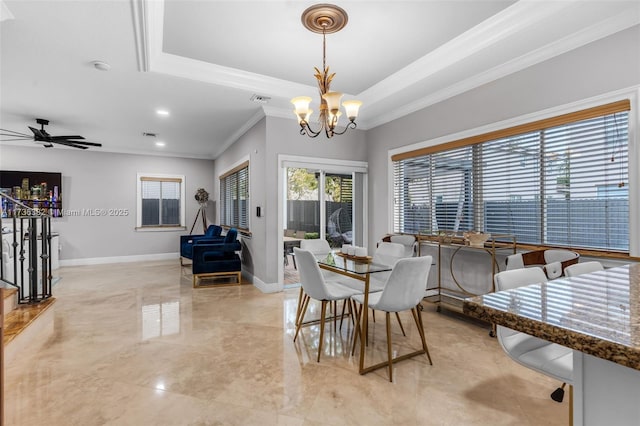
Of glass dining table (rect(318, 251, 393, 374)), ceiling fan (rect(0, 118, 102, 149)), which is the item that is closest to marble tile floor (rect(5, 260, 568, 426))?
glass dining table (rect(318, 251, 393, 374))

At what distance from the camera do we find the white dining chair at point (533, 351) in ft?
4.22

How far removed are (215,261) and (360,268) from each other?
337 centimetres

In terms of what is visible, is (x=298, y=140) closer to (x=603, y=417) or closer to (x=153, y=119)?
(x=153, y=119)

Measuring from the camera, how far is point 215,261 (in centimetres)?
526

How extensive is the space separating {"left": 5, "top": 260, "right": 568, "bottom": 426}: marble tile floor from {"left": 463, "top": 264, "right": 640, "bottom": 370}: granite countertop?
136cm

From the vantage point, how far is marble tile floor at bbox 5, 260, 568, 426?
1.91m

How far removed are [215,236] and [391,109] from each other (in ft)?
14.0

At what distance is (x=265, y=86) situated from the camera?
13.3 feet

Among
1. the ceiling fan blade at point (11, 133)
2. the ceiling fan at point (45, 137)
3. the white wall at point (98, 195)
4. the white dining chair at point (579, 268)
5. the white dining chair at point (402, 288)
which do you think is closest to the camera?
the white dining chair at point (579, 268)

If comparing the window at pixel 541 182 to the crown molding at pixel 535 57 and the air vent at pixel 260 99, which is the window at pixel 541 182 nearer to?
the crown molding at pixel 535 57

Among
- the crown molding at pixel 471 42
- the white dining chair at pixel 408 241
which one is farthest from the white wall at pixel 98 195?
the crown molding at pixel 471 42

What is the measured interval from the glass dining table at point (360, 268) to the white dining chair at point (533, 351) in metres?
1.02

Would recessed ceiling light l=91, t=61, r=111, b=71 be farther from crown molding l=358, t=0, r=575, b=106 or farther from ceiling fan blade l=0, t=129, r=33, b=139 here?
ceiling fan blade l=0, t=129, r=33, b=139

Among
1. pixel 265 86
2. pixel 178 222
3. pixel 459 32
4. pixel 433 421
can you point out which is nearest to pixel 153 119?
pixel 265 86
